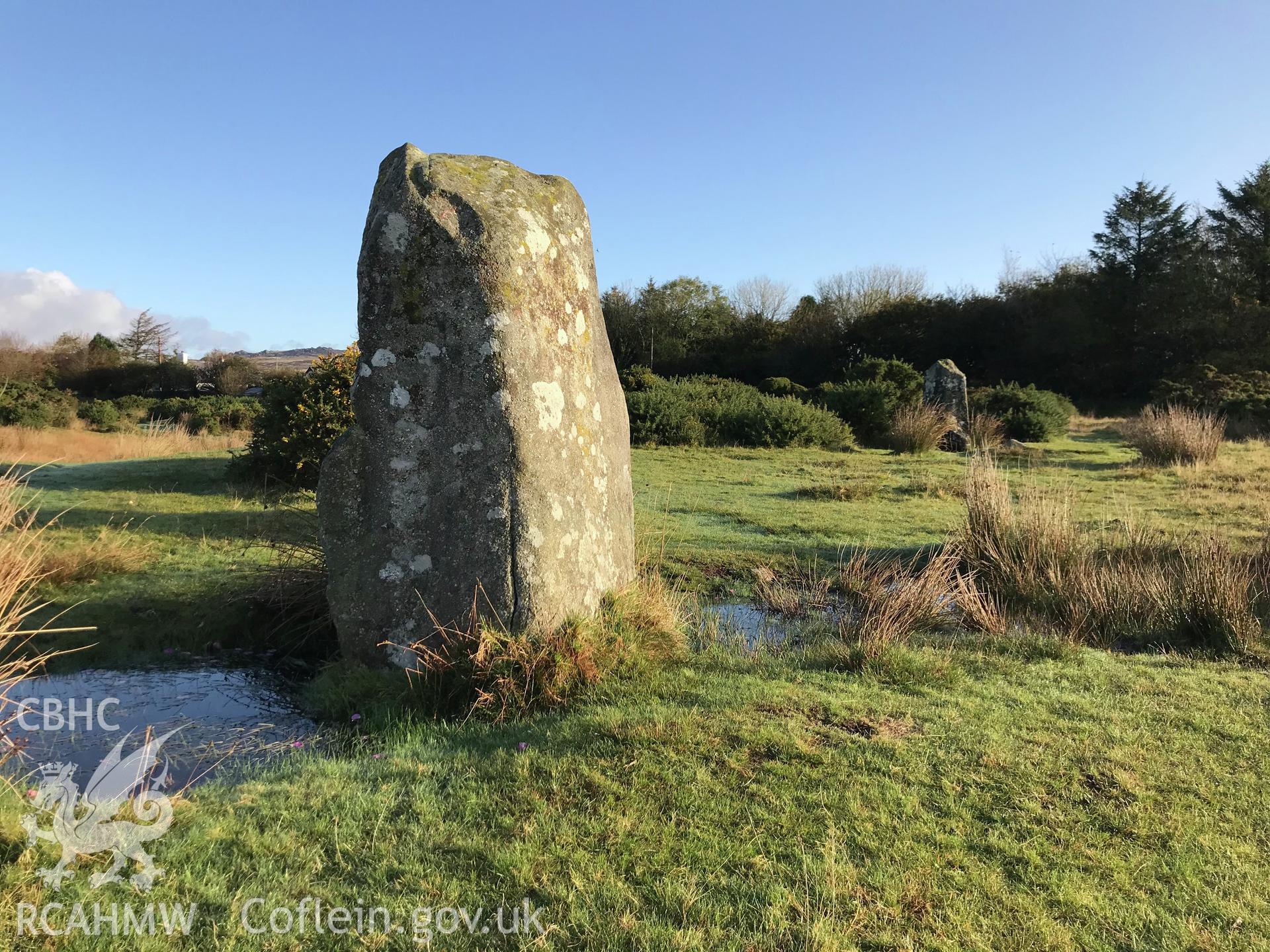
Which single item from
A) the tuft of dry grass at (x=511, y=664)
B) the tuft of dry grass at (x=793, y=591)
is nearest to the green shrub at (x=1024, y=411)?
the tuft of dry grass at (x=793, y=591)

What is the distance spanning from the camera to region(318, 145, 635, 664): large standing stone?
186 inches

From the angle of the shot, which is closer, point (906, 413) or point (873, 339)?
point (906, 413)

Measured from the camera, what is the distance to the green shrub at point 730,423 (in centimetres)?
2095

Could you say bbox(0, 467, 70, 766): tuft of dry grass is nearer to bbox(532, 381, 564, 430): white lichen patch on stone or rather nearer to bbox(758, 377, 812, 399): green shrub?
bbox(532, 381, 564, 430): white lichen patch on stone

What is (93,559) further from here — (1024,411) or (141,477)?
(1024,411)

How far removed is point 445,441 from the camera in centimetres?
478

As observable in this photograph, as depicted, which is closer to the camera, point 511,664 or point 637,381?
point 511,664

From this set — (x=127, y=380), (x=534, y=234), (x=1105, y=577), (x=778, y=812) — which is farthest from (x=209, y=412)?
(x=778, y=812)

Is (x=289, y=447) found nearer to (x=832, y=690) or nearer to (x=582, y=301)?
(x=582, y=301)

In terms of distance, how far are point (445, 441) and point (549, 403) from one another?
0.71 m

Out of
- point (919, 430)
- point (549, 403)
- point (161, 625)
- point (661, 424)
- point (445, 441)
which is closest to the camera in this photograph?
point (445, 441)

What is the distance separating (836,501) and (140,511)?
9705 mm

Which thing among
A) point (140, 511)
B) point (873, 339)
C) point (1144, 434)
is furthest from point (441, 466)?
point (873, 339)

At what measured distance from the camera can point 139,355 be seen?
4503 centimetres
